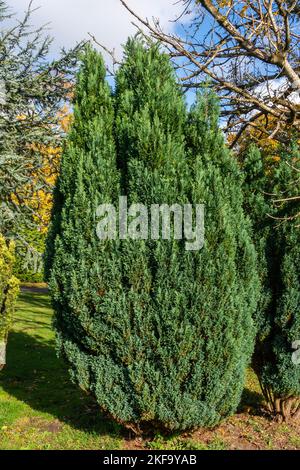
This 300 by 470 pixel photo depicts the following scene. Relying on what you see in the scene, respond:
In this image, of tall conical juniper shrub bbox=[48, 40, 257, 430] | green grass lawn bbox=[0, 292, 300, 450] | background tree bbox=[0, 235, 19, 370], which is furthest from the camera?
background tree bbox=[0, 235, 19, 370]

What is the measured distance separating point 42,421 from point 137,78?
3.56 metres

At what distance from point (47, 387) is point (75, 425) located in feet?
5.03

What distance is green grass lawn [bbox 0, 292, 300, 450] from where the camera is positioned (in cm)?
371

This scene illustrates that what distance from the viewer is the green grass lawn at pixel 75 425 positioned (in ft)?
12.2

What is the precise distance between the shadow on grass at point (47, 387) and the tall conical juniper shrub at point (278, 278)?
5.33 ft

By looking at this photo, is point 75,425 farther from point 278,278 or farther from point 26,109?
point 26,109

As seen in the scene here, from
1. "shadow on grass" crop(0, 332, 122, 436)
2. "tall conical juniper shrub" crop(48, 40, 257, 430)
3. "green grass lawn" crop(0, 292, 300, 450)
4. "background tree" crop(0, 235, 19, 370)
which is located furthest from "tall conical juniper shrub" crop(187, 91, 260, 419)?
"background tree" crop(0, 235, 19, 370)

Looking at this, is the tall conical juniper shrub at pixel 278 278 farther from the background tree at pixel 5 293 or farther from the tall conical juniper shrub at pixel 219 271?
the background tree at pixel 5 293

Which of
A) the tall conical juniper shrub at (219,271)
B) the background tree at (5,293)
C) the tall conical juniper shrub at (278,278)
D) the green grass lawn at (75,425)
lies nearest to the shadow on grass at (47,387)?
the green grass lawn at (75,425)

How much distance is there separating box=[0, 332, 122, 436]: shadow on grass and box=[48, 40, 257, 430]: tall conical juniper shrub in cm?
94

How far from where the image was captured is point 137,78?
3672mm

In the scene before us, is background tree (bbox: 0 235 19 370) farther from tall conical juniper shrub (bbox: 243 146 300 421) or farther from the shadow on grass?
tall conical juniper shrub (bbox: 243 146 300 421)

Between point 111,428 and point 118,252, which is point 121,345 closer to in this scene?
point 118,252
